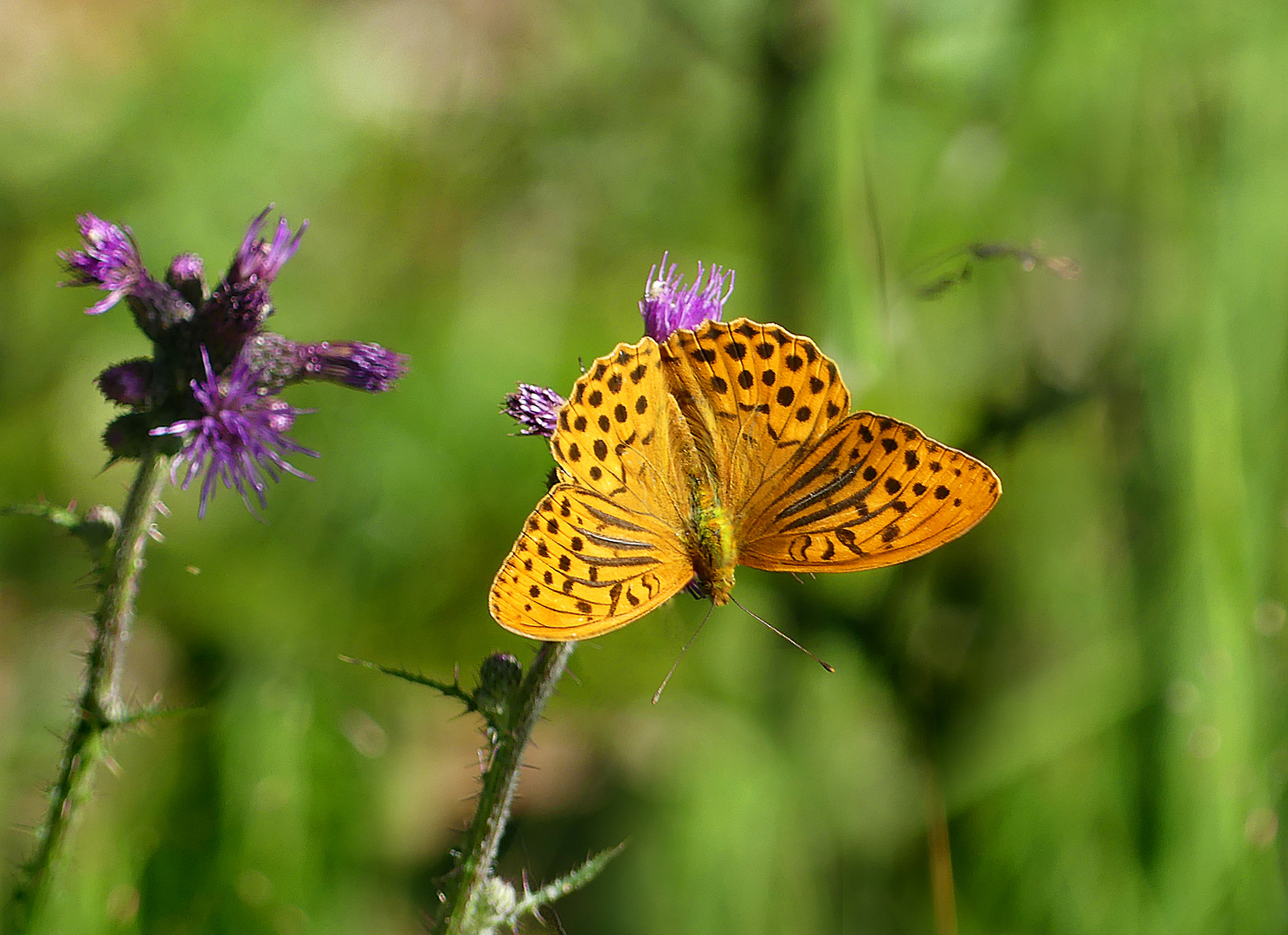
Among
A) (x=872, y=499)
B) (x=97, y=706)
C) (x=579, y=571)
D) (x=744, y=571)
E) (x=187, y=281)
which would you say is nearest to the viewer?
(x=579, y=571)

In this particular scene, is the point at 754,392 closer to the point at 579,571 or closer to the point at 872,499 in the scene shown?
the point at 872,499

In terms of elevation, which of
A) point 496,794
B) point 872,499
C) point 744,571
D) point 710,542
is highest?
point 872,499

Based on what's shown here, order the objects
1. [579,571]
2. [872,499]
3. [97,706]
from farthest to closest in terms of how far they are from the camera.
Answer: [872,499] < [97,706] < [579,571]

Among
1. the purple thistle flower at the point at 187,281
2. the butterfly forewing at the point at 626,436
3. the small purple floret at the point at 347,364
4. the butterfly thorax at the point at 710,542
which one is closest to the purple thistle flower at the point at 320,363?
the small purple floret at the point at 347,364

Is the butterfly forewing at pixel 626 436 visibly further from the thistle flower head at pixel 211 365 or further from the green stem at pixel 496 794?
the thistle flower head at pixel 211 365

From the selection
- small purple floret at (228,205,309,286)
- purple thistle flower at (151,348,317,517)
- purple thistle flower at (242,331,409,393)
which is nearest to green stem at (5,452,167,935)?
A: purple thistle flower at (151,348,317,517)

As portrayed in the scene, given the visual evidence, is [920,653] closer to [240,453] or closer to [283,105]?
[240,453]

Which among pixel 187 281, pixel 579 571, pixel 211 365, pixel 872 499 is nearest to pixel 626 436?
pixel 579 571
